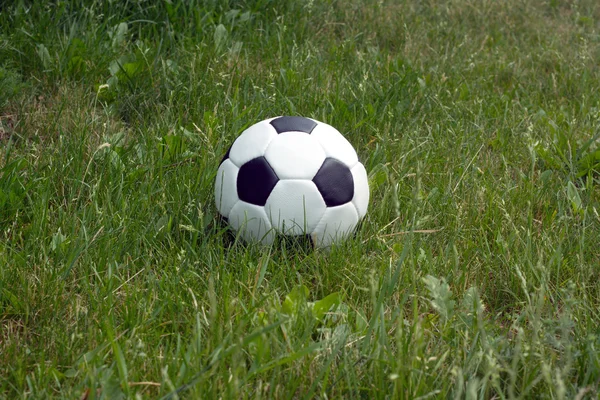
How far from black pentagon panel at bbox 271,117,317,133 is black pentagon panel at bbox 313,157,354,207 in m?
0.18

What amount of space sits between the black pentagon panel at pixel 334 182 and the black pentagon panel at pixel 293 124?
0.60 ft

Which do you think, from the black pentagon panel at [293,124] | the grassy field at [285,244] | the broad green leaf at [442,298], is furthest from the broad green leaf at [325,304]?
the black pentagon panel at [293,124]

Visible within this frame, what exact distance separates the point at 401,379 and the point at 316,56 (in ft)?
9.68

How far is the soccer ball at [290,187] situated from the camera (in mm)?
2504

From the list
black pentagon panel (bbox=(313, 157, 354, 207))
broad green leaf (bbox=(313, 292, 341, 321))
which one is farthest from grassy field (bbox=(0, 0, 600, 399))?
black pentagon panel (bbox=(313, 157, 354, 207))

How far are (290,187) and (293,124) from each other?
12.7 inches

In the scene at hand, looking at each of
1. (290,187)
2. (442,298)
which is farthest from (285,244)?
(442,298)

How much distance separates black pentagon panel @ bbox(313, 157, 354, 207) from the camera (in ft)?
8.32

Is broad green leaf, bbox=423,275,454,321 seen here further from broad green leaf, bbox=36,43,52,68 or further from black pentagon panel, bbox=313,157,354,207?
broad green leaf, bbox=36,43,52,68

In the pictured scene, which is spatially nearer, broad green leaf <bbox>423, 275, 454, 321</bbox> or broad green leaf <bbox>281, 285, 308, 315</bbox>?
broad green leaf <bbox>423, 275, 454, 321</bbox>

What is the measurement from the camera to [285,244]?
2.53 metres

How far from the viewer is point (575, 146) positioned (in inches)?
139

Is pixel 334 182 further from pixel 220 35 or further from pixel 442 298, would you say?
pixel 220 35

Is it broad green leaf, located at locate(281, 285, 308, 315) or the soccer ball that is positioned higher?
the soccer ball
